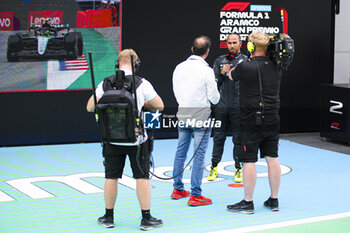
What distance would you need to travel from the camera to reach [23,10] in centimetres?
830

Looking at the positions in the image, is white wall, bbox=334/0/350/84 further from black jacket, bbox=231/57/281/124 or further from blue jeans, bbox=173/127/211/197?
blue jeans, bbox=173/127/211/197

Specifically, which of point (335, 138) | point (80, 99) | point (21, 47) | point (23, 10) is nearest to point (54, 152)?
point (80, 99)

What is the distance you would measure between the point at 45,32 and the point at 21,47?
43 cm

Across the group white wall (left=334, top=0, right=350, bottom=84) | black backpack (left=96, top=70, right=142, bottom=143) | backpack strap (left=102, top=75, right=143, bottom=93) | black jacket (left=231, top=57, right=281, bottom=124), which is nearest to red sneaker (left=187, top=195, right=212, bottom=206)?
black jacket (left=231, top=57, right=281, bottom=124)

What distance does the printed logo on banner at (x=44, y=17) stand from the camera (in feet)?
27.4

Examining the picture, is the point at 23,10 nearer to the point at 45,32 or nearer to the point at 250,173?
the point at 45,32

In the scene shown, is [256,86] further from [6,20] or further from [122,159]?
[6,20]

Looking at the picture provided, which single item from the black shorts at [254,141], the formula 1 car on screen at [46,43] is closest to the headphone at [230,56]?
the black shorts at [254,141]

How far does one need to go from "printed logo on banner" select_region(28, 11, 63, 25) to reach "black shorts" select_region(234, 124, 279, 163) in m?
4.31

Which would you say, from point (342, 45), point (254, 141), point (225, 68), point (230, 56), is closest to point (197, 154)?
point (254, 141)

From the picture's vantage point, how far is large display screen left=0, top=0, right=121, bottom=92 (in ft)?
27.2

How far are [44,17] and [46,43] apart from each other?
0.40 meters

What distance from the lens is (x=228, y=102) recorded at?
6480mm

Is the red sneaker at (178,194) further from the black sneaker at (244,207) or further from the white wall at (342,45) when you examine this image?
the white wall at (342,45)
